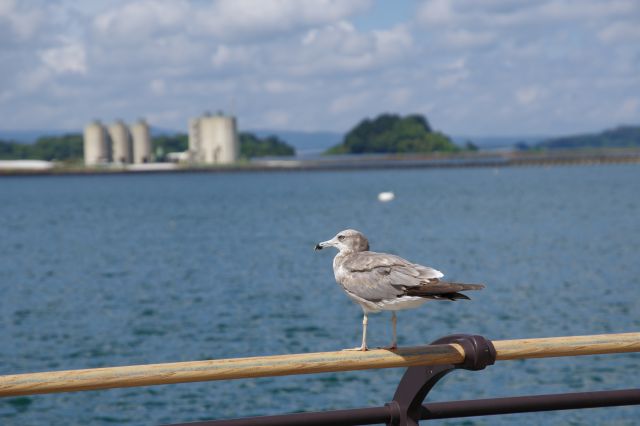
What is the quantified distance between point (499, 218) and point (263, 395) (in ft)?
218

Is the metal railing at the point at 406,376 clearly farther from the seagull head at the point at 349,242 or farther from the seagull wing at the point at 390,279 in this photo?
the seagull head at the point at 349,242

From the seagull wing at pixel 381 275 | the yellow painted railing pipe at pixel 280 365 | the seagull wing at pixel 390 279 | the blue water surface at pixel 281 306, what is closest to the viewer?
the yellow painted railing pipe at pixel 280 365

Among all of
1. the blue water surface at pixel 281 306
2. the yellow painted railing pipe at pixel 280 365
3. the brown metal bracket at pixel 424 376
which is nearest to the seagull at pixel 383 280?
the brown metal bracket at pixel 424 376

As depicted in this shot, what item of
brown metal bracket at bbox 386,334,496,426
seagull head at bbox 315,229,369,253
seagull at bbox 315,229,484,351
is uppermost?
seagull head at bbox 315,229,369,253

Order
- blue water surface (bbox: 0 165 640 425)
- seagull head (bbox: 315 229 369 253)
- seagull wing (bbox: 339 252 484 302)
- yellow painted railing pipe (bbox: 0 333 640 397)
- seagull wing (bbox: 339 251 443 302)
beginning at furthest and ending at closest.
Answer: blue water surface (bbox: 0 165 640 425)
seagull head (bbox: 315 229 369 253)
seagull wing (bbox: 339 251 443 302)
seagull wing (bbox: 339 252 484 302)
yellow painted railing pipe (bbox: 0 333 640 397)

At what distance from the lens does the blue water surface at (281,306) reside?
21.2m

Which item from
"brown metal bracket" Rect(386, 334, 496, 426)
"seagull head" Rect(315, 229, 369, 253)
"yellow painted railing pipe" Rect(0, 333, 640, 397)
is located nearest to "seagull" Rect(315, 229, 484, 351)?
"seagull head" Rect(315, 229, 369, 253)

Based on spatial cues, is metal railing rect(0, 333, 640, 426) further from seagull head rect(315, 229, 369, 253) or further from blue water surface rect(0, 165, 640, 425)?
blue water surface rect(0, 165, 640, 425)

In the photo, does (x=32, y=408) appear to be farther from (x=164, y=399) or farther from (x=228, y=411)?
(x=228, y=411)

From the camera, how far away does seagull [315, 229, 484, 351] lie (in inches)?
160

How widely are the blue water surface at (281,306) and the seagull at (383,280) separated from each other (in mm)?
15080

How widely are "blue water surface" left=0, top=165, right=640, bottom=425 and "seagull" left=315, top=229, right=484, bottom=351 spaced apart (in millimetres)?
15080

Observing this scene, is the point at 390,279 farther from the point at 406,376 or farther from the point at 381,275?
the point at 406,376

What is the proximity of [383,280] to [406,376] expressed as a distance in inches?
31.8
